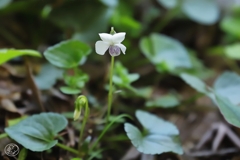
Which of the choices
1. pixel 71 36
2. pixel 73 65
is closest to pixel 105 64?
pixel 71 36

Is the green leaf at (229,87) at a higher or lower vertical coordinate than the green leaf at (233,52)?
lower

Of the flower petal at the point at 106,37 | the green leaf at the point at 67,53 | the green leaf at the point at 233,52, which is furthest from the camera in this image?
the green leaf at the point at 233,52

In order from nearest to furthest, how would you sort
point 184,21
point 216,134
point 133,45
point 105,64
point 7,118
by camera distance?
point 7,118 < point 216,134 < point 105,64 < point 133,45 < point 184,21

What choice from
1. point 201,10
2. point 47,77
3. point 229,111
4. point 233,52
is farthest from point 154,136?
point 201,10

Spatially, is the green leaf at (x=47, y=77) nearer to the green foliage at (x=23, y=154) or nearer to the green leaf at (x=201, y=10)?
the green foliage at (x=23, y=154)

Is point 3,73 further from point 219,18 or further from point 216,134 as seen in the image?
point 219,18

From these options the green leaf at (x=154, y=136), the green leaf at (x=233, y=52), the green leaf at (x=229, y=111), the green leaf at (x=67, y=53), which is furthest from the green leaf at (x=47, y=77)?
the green leaf at (x=233, y=52)
